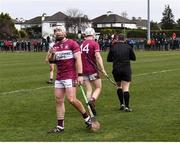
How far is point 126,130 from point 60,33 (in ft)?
7.02

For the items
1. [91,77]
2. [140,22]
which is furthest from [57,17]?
[91,77]

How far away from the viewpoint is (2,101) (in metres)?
14.3

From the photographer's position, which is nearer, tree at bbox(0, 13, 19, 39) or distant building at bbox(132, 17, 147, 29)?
tree at bbox(0, 13, 19, 39)

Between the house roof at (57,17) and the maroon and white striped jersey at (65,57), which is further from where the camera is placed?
the house roof at (57,17)

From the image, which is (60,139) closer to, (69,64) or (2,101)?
(69,64)

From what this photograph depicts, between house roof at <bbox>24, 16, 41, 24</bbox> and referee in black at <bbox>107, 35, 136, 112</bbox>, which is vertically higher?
referee in black at <bbox>107, 35, 136, 112</bbox>

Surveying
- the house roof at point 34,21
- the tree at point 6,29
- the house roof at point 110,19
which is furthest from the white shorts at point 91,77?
the house roof at point 34,21

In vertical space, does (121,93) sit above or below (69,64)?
below

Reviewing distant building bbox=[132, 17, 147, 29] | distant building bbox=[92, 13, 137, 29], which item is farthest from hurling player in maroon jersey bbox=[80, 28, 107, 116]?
distant building bbox=[132, 17, 147, 29]

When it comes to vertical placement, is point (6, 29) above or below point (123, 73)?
below

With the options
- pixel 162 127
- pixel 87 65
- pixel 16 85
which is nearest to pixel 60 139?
pixel 162 127

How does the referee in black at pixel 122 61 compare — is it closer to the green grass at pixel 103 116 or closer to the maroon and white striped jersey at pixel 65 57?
the green grass at pixel 103 116

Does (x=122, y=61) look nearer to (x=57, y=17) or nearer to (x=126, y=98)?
(x=126, y=98)

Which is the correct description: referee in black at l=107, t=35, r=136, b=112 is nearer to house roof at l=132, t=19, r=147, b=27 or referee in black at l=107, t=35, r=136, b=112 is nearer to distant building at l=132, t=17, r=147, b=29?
distant building at l=132, t=17, r=147, b=29
